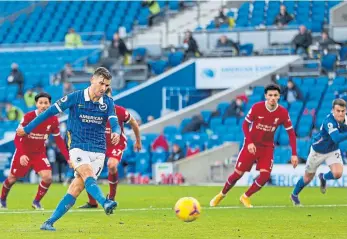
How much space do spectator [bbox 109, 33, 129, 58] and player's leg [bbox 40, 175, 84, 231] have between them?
2680 centimetres

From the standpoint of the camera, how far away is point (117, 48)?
42.0 metres

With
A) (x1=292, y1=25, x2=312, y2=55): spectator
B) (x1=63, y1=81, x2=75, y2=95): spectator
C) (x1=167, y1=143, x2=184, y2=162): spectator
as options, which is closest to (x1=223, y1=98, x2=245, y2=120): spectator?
(x1=167, y1=143, x2=184, y2=162): spectator

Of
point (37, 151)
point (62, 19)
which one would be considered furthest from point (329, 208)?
point (62, 19)

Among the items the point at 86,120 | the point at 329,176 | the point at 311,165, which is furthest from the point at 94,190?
the point at 329,176

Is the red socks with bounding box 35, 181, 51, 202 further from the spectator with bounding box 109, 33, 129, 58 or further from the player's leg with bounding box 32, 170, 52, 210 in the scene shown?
the spectator with bounding box 109, 33, 129, 58

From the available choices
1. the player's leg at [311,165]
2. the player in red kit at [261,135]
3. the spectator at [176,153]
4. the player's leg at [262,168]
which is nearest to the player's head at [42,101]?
the player in red kit at [261,135]

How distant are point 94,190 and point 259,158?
737 centimetres

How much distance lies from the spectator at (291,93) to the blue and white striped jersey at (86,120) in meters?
20.5

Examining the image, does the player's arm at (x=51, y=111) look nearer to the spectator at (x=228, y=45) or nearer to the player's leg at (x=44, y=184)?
the player's leg at (x=44, y=184)

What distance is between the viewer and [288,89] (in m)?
35.5

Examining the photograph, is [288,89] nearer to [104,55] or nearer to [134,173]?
[134,173]

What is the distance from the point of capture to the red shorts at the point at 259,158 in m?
21.1

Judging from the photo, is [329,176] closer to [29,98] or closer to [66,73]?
[29,98]

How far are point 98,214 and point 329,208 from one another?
14.9 feet
